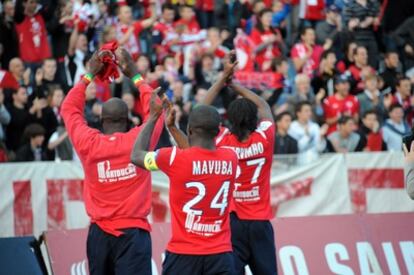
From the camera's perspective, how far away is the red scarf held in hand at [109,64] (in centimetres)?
1005

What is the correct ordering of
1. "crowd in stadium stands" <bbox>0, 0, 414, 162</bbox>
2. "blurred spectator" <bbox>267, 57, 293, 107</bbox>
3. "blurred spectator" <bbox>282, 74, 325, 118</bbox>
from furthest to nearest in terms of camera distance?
1. "blurred spectator" <bbox>267, 57, 293, 107</bbox>
2. "blurred spectator" <bbox>282, 74, 325, 118</bbox>
3. "crowd in stadium stands" <bbox>0, 0, 414, 162</bbox>

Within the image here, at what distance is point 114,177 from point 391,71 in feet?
39.3

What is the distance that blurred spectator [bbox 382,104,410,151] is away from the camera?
17812mm

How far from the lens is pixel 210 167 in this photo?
28.9 ft

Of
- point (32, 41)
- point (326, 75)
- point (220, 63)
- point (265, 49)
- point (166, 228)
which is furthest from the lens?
point (265, 49)

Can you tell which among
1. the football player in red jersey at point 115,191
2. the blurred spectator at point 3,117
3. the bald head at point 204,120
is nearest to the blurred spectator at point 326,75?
the blurred spectator at point 3,117

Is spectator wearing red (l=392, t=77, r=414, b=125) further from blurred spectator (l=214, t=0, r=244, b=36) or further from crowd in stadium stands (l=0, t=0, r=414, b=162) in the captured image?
blurred spectator (l=214, t=0, r=244, b=36)

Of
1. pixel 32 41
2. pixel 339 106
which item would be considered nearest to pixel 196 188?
pixel 339 106

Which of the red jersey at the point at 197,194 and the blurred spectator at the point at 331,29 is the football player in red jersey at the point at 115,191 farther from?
the blurred spectator at the point at 331,29

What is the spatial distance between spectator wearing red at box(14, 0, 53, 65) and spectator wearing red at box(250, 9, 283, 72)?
12.9 feet

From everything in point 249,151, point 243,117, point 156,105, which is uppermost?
point 156,105

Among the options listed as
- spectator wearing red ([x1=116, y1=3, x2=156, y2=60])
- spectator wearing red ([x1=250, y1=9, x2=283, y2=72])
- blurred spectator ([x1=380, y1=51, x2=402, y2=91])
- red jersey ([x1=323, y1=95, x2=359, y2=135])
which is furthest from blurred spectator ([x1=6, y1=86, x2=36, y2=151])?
blurred spectator ([x1=380, y1=51, x2=402, y2=91])

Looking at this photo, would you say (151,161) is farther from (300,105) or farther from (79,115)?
(300,105)

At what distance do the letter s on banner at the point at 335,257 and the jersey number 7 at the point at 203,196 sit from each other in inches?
180
